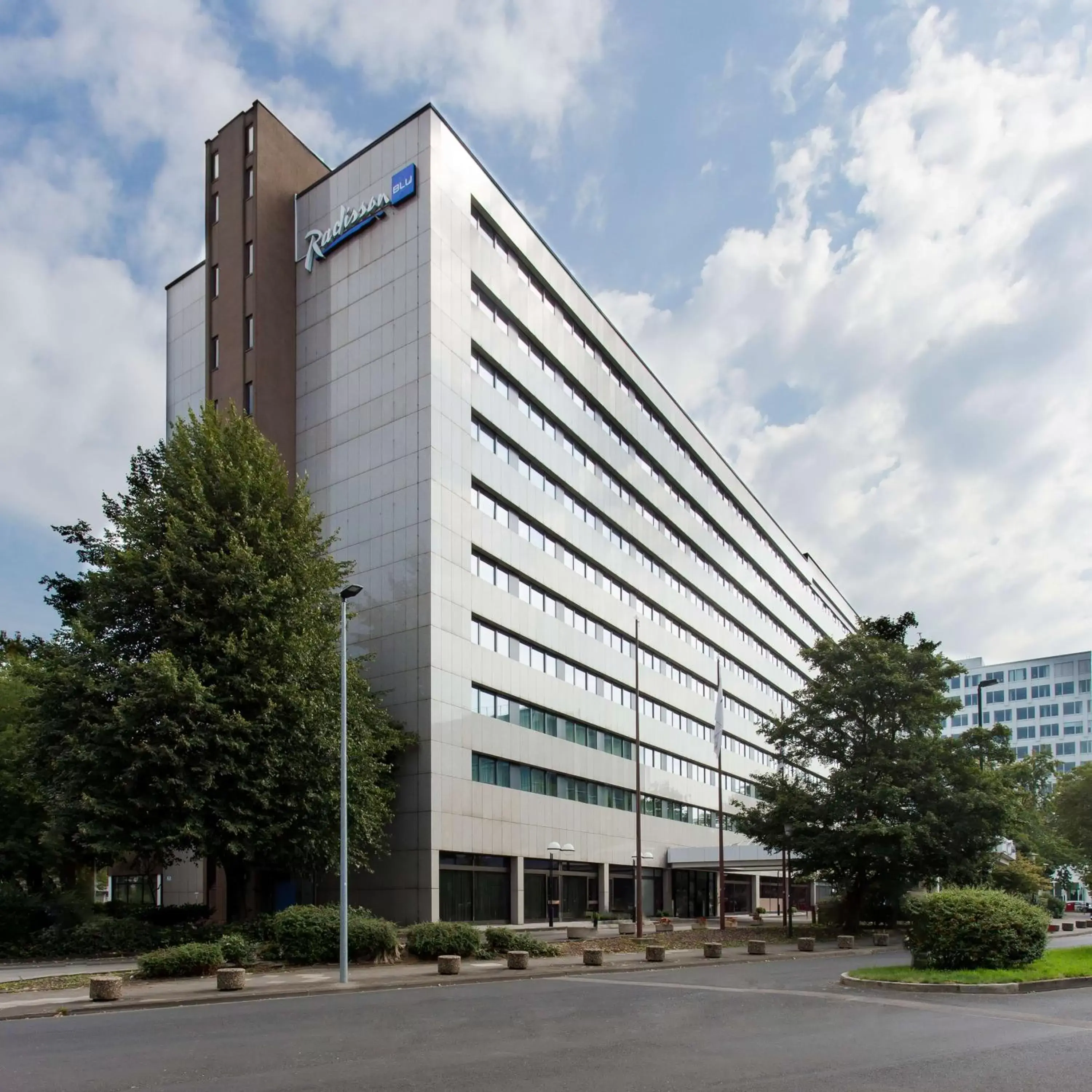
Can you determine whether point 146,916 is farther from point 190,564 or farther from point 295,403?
point 295,403

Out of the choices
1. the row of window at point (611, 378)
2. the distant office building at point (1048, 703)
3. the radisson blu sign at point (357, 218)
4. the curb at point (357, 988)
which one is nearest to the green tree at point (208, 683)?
the curb at point (357, 988)

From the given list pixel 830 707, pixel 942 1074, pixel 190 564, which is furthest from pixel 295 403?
pixel 942 1074

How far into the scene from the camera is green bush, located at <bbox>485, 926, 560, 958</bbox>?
29.0 m

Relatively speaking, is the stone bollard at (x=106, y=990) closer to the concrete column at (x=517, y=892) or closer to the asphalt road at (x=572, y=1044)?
the asphalt road at (x=572, y=1044)

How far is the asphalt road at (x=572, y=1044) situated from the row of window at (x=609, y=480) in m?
30.0

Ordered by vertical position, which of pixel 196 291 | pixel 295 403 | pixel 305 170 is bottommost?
pixel 295 403

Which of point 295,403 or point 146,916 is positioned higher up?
point 295,403

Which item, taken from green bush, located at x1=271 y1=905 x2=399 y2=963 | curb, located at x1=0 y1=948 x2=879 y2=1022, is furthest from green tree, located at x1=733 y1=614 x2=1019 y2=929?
green bush, located at x1=271 y1=905 x2=399 y2=963

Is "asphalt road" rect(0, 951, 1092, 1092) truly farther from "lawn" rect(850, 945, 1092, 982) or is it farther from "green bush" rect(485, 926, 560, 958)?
"green bush" rect(485, 926, 560, 958)

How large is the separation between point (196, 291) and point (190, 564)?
25700mm

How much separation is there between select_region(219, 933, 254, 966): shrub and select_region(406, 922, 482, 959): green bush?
426 centimetres

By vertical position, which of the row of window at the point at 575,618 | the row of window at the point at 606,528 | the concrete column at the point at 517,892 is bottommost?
the concrete column at the point at 517,892

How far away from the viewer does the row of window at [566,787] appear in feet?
140

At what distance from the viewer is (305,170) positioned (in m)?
49.6
